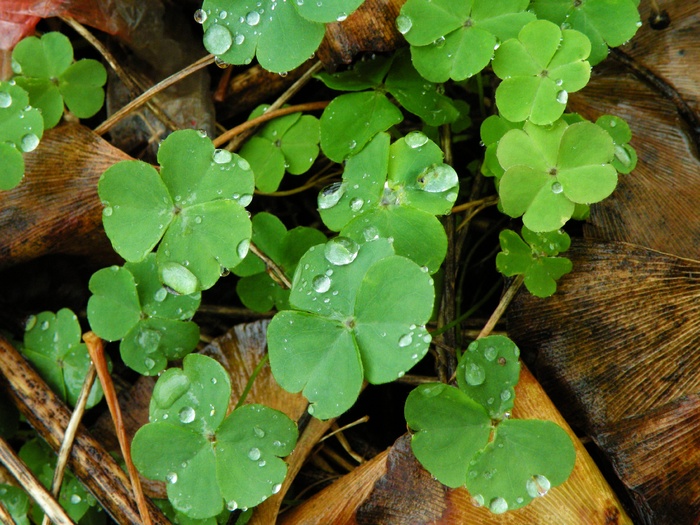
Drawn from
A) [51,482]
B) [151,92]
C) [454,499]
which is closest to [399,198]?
[454,499]

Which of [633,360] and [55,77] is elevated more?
[55,77]

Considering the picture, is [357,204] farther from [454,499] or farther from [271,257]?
[454,499]

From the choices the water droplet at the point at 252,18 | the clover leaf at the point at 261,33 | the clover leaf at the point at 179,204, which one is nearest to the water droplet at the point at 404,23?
the clover leaf at the point at 261,33

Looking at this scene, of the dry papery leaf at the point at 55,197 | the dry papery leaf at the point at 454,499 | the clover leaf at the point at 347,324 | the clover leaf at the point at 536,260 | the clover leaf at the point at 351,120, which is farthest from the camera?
the dry papery leaf at the point at 55,197

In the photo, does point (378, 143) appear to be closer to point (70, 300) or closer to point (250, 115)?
point (250, 115)

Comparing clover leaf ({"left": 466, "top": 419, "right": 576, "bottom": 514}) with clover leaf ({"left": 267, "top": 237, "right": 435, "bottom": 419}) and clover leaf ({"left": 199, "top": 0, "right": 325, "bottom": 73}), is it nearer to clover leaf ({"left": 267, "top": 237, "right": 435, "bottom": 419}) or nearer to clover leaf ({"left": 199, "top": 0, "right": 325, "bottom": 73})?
clover leaf ({"left": 267, "top": 237, "right": 435, "bottom": 419})

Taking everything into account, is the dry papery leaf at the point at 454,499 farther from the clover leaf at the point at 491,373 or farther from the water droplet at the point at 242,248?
the water droplet at the point at 242,248

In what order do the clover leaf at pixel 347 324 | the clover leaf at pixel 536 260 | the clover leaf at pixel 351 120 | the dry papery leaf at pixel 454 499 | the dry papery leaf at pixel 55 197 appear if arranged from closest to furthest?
the clover leaf at pixel 347 324 → the dry papery leaf at pixel 454 499 → the clover leaf at pixel 536 260 → the clover leaf at pixel 351 120 → the dry papery leaf at pixel 55 197

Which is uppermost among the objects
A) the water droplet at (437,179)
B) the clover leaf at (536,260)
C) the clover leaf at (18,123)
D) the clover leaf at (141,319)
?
the clover leaf at (18,123)
